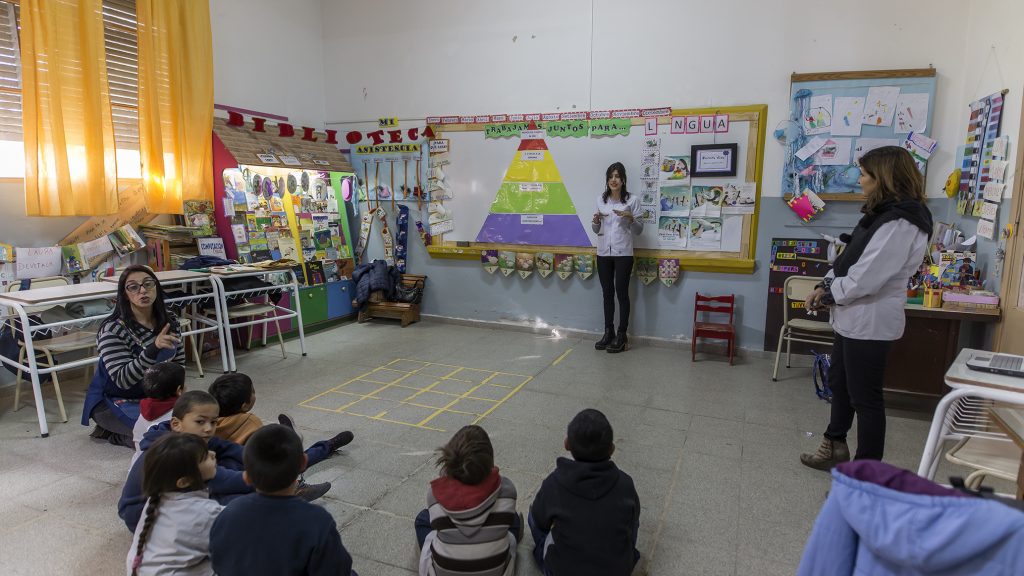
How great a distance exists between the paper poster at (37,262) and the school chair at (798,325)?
5.31m

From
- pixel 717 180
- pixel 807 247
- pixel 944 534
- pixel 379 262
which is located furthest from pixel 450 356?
pixel 944 534

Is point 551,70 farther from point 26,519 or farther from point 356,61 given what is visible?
point 26,519

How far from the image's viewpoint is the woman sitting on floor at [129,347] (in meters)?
2.83

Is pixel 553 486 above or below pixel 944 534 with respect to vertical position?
below

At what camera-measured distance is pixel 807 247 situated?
4680mm

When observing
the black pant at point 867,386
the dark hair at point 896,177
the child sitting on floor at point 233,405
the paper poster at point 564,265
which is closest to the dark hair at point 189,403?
the child sitting on floor at point 233,405

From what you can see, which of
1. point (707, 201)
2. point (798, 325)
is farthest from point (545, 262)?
point (798, 325)

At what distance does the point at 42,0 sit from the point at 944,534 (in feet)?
17.5

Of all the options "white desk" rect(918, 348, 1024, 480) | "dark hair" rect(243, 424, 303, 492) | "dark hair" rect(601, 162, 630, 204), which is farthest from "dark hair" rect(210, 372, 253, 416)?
"dark hair" rect(601, 162, 630, 204)

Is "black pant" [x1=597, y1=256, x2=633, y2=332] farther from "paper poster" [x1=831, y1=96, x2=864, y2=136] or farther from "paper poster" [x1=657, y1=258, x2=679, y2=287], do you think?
"paper poster" [x1=831, y1=96, x2=864, y2=136]

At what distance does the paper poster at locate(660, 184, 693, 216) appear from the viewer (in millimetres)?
5039

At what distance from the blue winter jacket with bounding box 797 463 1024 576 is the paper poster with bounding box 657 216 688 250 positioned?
425 cm

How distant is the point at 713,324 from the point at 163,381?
13.6 feet

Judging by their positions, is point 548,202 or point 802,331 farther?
point 548,202
